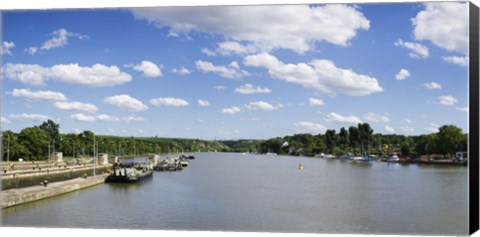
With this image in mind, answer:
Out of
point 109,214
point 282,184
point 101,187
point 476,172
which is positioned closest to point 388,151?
point 282,184

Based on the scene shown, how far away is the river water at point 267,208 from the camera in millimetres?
11391

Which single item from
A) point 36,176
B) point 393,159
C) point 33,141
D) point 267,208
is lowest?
point 267,208

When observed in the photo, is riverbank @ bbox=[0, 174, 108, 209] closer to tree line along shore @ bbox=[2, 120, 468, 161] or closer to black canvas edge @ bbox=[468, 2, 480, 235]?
tree line along shore @ bbox=[2, 120, 468, 161]

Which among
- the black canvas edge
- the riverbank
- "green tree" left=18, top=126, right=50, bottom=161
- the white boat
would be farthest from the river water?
"green tree" left=18, top=126, right=50, bottom=161

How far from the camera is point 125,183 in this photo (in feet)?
72.4

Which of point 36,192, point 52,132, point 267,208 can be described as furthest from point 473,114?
point 52,132

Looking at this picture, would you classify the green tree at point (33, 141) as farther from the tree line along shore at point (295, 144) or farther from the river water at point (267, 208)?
the river water at point (267, 208)

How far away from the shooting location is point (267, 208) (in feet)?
45.1

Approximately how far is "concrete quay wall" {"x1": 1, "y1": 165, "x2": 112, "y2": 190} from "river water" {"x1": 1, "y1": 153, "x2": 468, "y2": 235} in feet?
7.25

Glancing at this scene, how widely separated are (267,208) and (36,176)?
34.0ft

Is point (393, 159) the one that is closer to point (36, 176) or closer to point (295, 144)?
point (295, 144)

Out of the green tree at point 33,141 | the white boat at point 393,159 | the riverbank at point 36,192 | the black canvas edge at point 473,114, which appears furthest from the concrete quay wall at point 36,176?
the white boat at point 393,159

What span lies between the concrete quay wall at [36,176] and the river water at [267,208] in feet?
7.25

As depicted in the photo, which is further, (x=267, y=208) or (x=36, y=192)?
(x=36, y=192)
